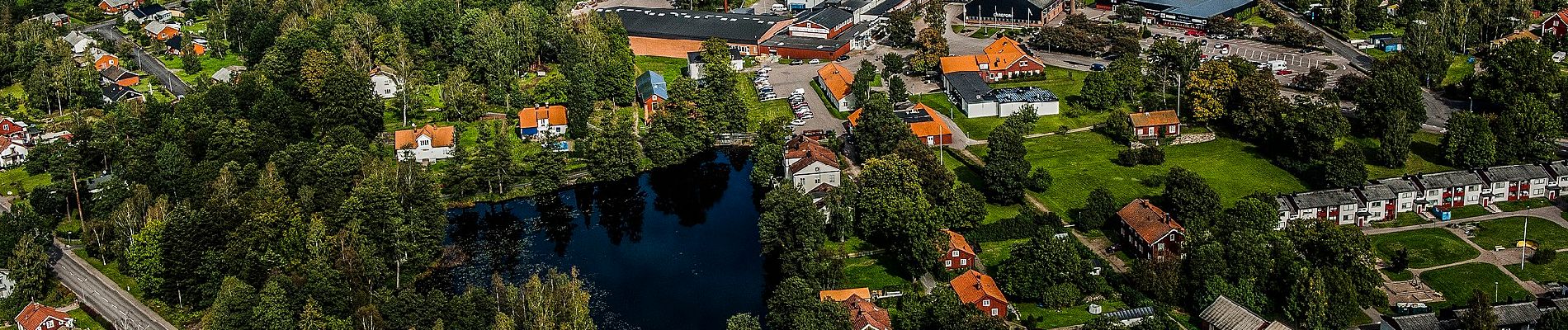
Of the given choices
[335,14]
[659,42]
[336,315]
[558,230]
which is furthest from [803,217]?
[335,14]

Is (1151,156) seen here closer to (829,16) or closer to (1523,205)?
(1523,205)

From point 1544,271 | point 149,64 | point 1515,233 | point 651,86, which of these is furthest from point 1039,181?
point 149,64

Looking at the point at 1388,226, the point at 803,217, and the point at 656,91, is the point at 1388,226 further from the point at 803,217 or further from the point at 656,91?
the point at 656,91

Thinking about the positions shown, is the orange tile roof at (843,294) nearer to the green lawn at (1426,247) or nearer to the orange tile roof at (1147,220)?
the orange tile roof at (1147,220)

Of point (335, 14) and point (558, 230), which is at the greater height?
point (335, 14)

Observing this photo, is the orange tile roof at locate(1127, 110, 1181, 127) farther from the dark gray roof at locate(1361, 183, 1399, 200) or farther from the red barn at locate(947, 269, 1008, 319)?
the red barn at locate(947, 269, 1008, 319)

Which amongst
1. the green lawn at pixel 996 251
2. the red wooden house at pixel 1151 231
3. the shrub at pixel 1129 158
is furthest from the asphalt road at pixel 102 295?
the shrub at pixel 1129 158
